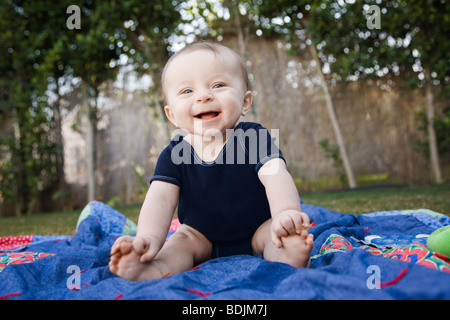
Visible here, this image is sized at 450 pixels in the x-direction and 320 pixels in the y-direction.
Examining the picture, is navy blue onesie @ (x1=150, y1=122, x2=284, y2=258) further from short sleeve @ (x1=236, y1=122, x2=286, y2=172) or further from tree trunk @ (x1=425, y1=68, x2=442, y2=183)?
tree trunk @ (x1=425, y1=68, x2=442, y2=183)

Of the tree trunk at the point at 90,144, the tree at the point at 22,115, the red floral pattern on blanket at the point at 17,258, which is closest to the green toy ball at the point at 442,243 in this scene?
the red floral pattern on blanket at the point at 17,258

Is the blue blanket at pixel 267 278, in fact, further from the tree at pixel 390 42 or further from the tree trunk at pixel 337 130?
the tree at pixel 390 42

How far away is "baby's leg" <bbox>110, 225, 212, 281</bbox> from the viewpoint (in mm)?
1019

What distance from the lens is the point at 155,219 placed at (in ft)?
3.93

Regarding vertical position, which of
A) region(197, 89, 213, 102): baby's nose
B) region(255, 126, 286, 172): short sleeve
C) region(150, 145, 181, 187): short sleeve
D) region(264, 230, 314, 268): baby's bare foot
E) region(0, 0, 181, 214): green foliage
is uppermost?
region(0, 0, 181, 214): green foliage

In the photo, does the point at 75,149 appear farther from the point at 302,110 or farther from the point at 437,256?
the point at 437,256

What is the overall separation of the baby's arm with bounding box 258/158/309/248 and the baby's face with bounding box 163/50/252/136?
0.76 feet

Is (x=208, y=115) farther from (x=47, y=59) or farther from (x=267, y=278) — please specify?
(x=47, y=59)

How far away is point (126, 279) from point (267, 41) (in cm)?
487

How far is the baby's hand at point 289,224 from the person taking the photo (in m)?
1.00

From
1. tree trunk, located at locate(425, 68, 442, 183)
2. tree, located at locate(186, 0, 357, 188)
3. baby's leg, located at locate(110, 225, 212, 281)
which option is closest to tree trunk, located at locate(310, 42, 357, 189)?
tree, located at locate(186, 0, 357, 188)

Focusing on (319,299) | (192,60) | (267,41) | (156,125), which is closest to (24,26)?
(156,125)

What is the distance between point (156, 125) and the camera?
540 cm

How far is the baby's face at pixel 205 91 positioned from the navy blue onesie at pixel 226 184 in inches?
4.0
